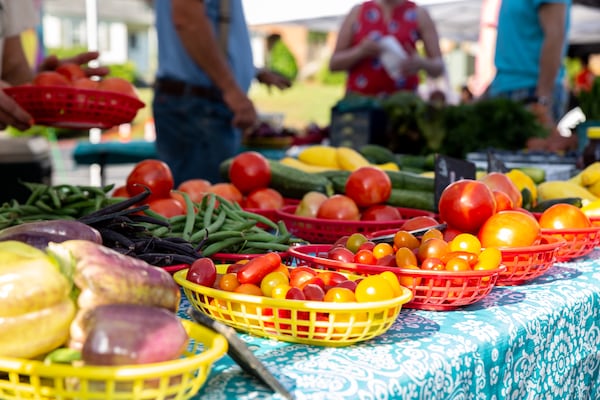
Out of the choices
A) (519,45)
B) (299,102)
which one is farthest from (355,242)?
(299,102)

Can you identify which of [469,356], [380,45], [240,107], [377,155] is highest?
[380,45]

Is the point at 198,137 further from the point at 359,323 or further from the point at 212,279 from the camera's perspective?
the point at 359,323

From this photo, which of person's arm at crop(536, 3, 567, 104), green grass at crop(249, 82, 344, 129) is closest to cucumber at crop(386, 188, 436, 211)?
person's arm at crop(536, 3, 567, 104)

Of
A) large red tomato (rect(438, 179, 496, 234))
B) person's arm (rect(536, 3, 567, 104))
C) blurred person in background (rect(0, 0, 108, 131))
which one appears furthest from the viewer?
person's arm (rect(536, 3, 567, 104))

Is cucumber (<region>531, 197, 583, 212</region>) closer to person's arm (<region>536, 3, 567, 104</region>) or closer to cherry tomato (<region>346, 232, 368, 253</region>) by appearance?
cherry tomato (<region>346, 232, 368, 253</region>)

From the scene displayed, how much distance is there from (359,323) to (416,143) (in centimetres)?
351

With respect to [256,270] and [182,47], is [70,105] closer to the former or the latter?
[256,270]

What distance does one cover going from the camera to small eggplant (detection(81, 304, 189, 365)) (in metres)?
0.88

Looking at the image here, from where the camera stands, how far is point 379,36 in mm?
5031

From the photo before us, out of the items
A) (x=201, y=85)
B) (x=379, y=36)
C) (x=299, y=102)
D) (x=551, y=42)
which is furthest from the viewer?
(x=299, y=102)

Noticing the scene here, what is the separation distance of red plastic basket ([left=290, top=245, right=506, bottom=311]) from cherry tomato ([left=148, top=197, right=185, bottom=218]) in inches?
27.9

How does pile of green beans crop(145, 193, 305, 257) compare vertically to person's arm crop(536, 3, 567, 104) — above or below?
below

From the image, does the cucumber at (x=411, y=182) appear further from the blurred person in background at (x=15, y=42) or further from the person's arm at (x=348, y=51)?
the person's arm at (x=348, y=51)

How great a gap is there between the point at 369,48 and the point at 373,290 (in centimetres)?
395
